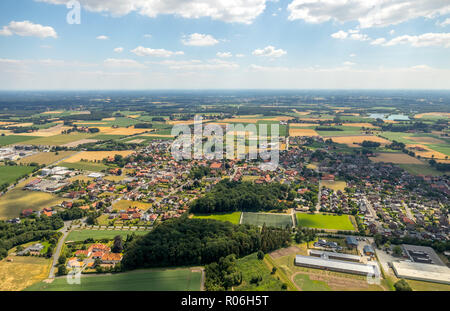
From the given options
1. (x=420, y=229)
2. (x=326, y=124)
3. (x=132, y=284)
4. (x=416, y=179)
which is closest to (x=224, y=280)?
(x=132, y=284)

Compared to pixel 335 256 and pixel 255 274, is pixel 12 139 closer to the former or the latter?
pixel 255 274

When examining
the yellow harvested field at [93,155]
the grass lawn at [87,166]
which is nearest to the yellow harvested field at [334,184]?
the grass lawn at [87,166]

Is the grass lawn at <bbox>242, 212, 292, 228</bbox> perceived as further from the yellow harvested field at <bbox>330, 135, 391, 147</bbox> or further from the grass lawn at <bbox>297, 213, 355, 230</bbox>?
the yellow harvested field at <bbox>330, 135, 391, 147</bbox>

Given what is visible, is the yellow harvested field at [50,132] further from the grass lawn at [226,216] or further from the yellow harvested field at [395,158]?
the yellow harvested field at [395,158]

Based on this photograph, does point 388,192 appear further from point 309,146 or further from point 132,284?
point 132,284

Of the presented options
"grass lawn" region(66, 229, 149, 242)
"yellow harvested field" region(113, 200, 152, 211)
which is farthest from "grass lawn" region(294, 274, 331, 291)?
"yellow harvested field" region(113, 200, 152, 211)
